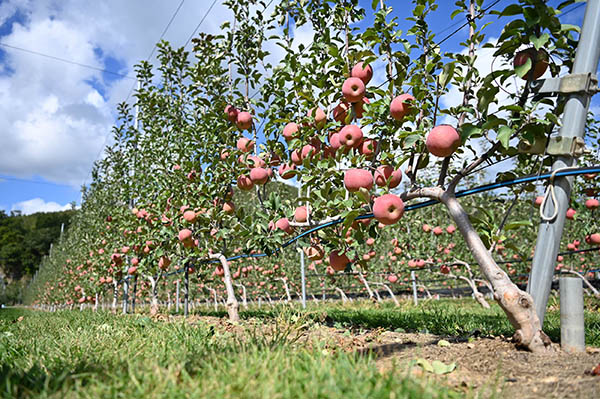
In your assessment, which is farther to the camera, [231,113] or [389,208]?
[231,113]

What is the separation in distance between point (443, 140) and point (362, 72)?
1.02 m

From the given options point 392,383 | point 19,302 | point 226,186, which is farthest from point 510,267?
point 19,302

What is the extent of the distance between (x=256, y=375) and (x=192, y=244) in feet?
11.1

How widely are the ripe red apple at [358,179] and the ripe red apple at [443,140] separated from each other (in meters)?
0.46

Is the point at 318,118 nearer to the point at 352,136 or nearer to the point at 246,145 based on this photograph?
the point at 352,136

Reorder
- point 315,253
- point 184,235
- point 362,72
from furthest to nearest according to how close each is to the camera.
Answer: point 184,235 < point 315,253 < point 362,72

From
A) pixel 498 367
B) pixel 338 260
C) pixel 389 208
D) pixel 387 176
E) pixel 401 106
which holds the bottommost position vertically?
pixel 498 367

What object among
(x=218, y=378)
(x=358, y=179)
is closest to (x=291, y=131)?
(x=358, y=179)

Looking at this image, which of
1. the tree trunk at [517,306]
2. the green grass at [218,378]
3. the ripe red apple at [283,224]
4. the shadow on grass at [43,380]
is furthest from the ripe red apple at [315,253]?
the shadow on grass at [43,380]

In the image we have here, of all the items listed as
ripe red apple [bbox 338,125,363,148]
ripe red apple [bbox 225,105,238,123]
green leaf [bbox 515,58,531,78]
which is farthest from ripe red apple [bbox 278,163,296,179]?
green leaf [bbox 515,58,531,78]

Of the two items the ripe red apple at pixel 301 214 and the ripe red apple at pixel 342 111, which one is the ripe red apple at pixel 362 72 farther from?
the ripe red apple at pixel 301 214

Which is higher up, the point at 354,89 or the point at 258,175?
the point at 354,89

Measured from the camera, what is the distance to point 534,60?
2.19 metres

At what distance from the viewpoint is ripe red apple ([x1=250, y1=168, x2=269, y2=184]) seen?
3.71 m
